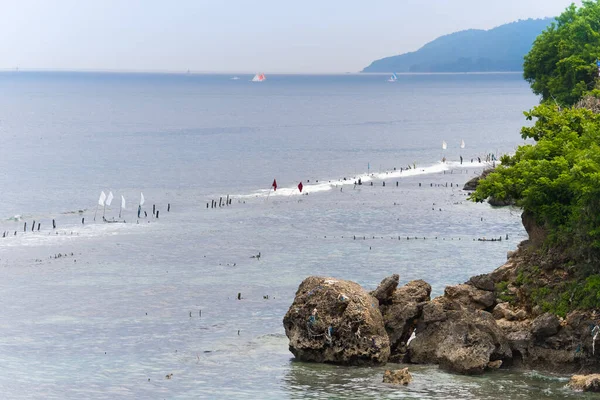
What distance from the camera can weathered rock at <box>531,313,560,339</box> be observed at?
4894 centimetres

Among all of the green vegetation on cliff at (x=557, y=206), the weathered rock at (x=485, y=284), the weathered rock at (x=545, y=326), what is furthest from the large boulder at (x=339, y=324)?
the green vegetation on cliff at (x=557, y=206)

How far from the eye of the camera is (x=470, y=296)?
5303 cm

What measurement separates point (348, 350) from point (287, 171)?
106711 mm

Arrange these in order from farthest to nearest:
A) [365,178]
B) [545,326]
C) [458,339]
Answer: [365,178] < [458,339] < [545,326]

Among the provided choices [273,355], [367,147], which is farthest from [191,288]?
[367,147]

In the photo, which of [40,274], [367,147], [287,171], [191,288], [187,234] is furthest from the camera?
Result: [367,147]

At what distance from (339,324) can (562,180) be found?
13.6 m

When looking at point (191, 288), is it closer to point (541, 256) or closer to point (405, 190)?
point (541, 256)

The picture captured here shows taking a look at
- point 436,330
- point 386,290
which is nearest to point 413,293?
point 386,290

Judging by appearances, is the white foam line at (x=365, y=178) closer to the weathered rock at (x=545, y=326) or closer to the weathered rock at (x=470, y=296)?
the weathered rock at (x=470, y=296)

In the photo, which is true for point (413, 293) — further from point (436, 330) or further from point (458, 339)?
point (458, 339)

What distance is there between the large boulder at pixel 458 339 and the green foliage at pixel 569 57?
6937 cm

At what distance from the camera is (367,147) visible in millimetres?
196250

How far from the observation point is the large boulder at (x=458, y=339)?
162 feet
